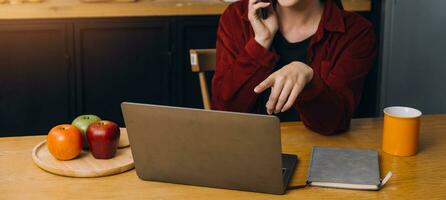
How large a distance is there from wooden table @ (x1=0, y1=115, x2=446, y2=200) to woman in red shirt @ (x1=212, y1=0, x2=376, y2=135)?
14cm

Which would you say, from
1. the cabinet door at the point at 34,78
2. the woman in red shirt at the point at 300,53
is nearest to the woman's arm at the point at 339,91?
the woman in red shirt at the point at 300,53

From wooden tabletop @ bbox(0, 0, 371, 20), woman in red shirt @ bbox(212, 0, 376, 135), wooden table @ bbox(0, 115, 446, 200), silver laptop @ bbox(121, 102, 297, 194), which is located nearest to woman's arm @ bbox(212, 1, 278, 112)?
woman in red shirt @ bbox(212, 0, 376, 135)

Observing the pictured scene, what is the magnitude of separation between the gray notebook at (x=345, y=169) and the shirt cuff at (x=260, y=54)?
34 centimetres

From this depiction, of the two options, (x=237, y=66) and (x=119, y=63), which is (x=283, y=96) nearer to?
(x=237, y=66)

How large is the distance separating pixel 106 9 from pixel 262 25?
1407 millimetres

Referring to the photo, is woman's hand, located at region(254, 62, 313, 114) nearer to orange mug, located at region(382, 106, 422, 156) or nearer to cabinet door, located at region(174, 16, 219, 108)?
orange mug, located at region(382, 106, 422, 156)

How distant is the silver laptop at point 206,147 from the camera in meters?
1.16

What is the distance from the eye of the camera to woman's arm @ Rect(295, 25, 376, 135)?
5.12 feet

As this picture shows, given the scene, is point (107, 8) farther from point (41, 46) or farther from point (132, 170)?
point (132, 170)

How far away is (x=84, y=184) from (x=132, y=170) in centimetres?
11

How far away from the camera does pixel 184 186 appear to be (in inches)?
49.4

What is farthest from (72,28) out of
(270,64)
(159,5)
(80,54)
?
(270,64)

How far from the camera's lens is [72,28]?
9.91 ft

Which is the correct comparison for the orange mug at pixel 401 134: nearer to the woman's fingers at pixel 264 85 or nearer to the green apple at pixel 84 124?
the woman's fingers at pixel 264 85
